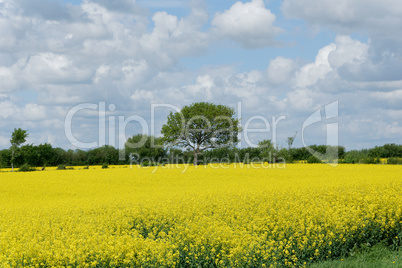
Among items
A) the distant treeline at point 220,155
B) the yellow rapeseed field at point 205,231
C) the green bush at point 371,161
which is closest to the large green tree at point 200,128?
the distant treeline at point 220,155

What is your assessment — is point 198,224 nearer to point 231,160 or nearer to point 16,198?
point 16,198

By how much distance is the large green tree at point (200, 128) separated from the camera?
187 ft

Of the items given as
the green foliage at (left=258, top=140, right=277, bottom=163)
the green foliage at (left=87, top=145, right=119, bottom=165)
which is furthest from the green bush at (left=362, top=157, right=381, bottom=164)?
the green foliage at (left=87, top=145, right=119, bottom=165)

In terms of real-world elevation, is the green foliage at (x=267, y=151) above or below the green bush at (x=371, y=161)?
above

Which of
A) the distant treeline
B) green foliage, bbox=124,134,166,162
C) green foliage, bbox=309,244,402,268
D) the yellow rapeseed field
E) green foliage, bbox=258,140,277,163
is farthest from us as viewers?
green foliage, bbox=124,134,166,162

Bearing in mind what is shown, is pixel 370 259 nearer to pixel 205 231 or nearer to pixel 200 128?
pixel 205 231

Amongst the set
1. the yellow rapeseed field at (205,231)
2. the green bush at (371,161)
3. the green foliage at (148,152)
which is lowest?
the yellow rapeseed field at (205,231)

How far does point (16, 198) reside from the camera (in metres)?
21.6

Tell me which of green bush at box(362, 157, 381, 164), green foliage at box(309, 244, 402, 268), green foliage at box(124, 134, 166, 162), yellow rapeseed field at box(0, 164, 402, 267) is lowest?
green foliage at box(309, 244, 402, 268)

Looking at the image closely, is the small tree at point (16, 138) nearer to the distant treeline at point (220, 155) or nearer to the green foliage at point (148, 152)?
the distant treeline at point (220, 155)

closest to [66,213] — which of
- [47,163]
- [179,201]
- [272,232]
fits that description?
[179,201]

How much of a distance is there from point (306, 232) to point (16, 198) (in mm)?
16784

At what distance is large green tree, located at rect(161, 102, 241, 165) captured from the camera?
5712 centimetres

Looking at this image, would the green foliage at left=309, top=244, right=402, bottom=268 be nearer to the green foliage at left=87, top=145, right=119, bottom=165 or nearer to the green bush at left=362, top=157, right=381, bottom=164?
the green bush at left=362, top=157, right=381, bottom=164
